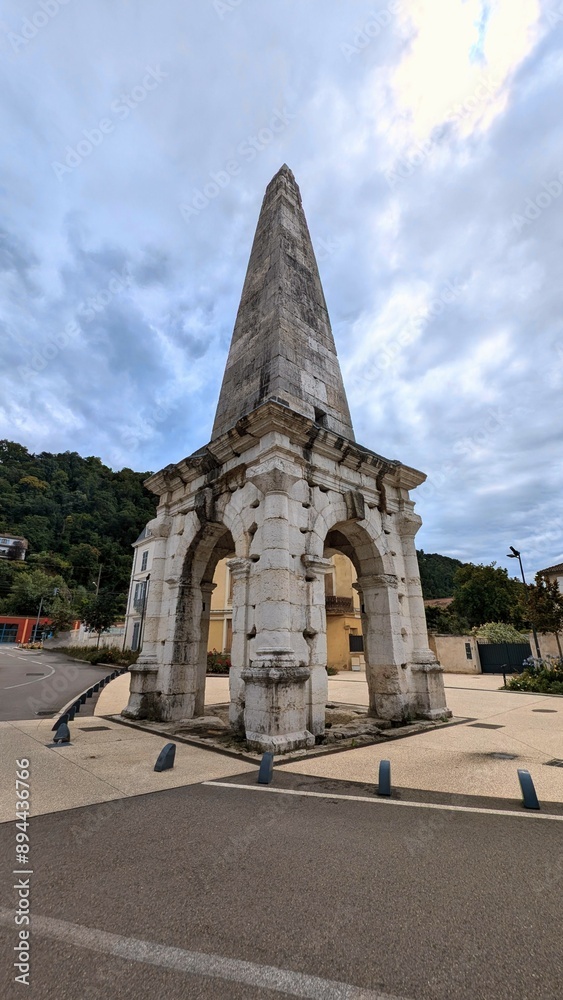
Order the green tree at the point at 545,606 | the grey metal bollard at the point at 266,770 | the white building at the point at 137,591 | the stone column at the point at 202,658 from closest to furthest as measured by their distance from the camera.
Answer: the grey metal bollard at the point at 266,770
the stone column at the point at 202,658
the green tree at the point at 545,606
the white building at the point at 137,591

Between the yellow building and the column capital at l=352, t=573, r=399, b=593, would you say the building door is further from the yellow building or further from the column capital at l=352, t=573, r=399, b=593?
the column capital at l=352, t=573, r=399, b=593

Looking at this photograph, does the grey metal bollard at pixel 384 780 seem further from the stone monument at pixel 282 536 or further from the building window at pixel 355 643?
the building window at pixel 355 643

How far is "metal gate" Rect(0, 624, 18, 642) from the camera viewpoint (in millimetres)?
56500

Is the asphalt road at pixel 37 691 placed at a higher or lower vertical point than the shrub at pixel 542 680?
lower

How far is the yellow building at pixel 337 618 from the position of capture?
27453mm

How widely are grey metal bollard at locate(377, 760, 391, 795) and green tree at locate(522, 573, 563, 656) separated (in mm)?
17939

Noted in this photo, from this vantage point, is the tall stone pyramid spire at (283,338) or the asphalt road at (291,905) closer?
the asphalt road at (291,905)

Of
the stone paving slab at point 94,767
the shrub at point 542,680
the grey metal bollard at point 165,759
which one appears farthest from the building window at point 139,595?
the grey metal bollard at point 165,759

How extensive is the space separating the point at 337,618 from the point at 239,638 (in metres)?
20.9

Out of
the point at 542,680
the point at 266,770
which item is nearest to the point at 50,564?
the point at 542,680

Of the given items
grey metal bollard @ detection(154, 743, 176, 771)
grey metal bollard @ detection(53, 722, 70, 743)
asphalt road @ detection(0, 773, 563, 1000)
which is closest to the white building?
grey metal bollard @ detection(53, 722, 70, 743)

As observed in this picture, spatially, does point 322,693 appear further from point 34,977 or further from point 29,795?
point 34,977

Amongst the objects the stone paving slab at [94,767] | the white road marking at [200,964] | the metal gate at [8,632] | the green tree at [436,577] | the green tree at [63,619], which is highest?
the green tree at [436,577]


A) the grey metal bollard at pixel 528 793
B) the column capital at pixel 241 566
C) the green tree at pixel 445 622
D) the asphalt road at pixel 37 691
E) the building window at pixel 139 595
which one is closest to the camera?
the grey metal bollard at pixel 528 793
